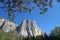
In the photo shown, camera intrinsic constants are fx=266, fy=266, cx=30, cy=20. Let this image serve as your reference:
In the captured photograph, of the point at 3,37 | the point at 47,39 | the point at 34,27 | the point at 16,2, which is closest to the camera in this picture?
the point at 16,2

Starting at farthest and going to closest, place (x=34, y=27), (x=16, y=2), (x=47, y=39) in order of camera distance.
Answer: (x=34, y=27) → (x=47, y=39) → (x=16, y=2)

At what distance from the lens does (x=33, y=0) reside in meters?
20.2

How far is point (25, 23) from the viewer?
604ft

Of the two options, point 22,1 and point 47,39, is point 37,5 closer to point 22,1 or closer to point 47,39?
point 22,1

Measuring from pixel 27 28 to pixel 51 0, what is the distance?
163m

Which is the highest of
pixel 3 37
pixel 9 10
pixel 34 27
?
pixel 34 27

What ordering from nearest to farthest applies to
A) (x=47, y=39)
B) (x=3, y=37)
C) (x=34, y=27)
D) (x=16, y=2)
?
(x=16, y=2)
(x=3, y=37)
(x=47, y=39)
(x=34, y=27)

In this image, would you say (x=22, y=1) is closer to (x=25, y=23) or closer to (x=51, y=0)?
(x=51, y=0)

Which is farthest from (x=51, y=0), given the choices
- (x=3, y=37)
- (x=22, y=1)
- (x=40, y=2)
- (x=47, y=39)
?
(x=47, y=39)

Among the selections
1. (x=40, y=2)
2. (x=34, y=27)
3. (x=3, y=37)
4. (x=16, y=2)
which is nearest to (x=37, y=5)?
(x=40, y=2)

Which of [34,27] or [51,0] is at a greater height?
[34,27]

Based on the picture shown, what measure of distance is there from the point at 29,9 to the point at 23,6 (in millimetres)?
532

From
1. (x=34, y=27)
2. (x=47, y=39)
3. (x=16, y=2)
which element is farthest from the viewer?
(x=34, y=27)

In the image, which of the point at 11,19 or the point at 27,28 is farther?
the point at 27,28
